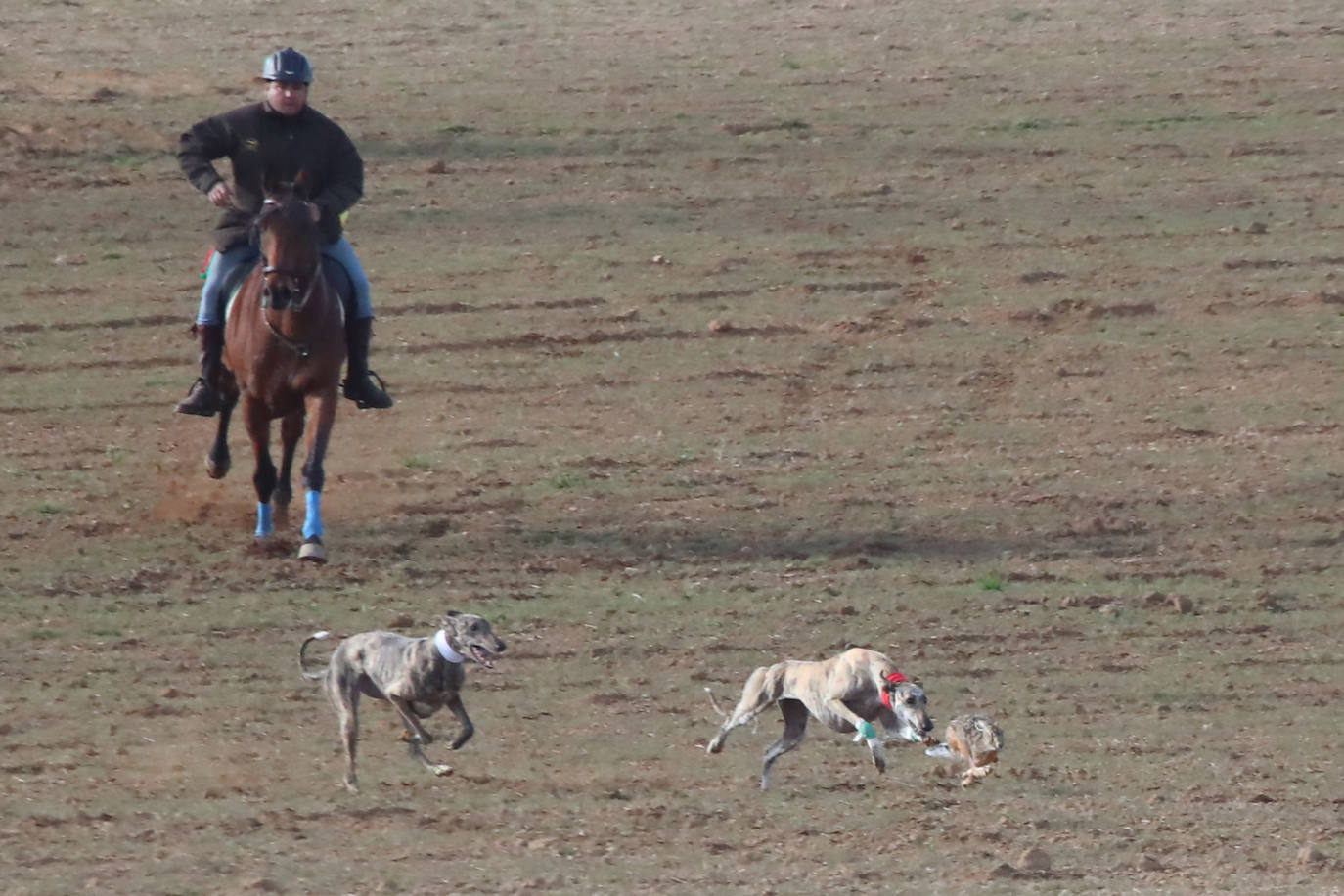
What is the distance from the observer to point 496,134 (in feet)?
79.0

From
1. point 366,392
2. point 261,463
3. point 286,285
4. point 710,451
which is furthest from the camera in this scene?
point 710,451

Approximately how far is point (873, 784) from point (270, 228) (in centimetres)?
480

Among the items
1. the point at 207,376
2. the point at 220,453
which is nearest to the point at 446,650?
the point at 207,376

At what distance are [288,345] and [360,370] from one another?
871 millimetres

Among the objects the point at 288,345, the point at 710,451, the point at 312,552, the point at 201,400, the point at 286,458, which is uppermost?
the point at 288,345

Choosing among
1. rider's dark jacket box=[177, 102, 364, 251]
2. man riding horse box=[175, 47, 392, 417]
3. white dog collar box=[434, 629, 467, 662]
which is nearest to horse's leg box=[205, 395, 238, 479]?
man riding horse box=[175, 47, 392, 417]

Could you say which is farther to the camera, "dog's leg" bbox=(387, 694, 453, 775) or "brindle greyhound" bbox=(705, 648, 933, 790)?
"dog's leg" bbox=(387, 694, 453, 775)

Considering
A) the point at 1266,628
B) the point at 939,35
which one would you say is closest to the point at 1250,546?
the point at 1266,628

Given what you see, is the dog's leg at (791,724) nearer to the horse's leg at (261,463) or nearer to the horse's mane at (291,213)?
the horse's mane at (291,213)

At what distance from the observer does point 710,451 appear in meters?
16.8

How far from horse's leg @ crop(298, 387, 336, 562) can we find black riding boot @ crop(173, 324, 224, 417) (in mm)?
800

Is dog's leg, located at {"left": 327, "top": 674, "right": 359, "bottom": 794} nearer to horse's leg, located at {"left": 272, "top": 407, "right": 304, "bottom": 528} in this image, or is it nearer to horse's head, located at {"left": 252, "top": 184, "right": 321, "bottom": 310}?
horse's head, located at {"left": 252, "top": 184, "right": 321, "bottom": 310}

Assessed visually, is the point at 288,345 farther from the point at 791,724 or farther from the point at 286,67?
the point at 791,724

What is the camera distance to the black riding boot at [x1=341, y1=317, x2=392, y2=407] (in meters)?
14.3
